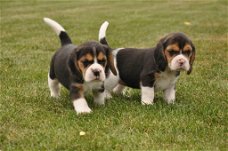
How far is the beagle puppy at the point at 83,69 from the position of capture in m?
Answer: 6.02

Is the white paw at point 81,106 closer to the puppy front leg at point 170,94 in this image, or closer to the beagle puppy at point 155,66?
the beagle puppy at point 155,66

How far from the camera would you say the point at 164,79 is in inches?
266

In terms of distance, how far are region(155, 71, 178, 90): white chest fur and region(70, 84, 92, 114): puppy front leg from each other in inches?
40.8

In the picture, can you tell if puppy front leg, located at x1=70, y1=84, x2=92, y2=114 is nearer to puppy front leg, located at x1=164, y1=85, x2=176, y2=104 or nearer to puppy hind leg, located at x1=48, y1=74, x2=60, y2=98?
puppy hind leg, located at x1=48, y1=74, x2=60, y2=98

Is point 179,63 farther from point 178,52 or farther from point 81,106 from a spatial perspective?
point 81,106

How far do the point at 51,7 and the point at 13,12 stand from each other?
154 inches

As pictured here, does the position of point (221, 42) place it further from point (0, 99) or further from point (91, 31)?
point (0, 99)

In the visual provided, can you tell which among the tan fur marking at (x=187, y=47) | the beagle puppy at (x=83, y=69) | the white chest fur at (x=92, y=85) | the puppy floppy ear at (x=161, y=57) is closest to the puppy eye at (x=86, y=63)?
the beagle puppy at (x=83, y=69)

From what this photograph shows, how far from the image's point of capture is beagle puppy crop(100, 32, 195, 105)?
6285 mm

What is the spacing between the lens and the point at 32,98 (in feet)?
24.1

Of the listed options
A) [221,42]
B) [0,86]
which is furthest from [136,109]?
[221,42]

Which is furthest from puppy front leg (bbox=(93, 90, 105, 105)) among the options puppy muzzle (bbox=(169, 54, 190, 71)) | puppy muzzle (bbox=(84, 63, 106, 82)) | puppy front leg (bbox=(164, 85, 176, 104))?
puppy muzzle (bbox=(169, 54, 190, 71))

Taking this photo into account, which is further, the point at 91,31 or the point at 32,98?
the point at 91,31

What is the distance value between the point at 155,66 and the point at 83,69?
42.1 inches
